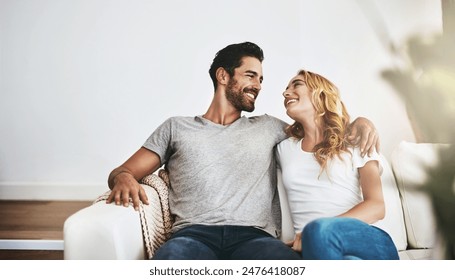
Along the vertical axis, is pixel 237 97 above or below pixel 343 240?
above

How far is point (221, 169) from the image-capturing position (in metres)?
2.06

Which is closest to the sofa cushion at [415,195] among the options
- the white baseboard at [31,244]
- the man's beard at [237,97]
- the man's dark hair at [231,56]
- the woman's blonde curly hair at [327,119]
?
the woman's blonde curly hair at [327,119]

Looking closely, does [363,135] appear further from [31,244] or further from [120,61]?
[31,244]

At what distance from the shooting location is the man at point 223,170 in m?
1.94

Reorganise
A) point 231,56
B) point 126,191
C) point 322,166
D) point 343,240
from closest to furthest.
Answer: point 343,240 < point 126,191 < point 322,166 < point 231,56

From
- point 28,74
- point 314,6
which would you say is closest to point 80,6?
point 28,74

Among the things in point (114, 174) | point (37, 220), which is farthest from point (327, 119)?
point (37, 220)

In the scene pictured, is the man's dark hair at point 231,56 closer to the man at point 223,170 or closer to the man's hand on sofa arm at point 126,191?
the man at point 223,170

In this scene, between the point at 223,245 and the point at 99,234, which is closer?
the point at 99,234

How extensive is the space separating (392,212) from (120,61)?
1226mm

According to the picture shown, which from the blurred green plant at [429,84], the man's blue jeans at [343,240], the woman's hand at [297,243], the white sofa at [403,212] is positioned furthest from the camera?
the blurred green plant at [429,84]

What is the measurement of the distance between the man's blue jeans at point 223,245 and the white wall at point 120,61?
46 cm

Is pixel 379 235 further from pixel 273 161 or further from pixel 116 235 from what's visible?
pixel 116 235

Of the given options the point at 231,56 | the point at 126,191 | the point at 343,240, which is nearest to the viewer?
the point at 343,240
